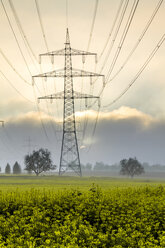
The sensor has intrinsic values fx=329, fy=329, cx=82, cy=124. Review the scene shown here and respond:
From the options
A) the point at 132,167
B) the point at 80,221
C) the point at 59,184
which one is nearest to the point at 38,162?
the point at 132,167

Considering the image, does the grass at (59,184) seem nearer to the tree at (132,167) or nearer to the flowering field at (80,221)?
the flowering field at (80,221)

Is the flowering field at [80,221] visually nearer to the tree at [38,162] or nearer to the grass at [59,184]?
the grass at [59,184]

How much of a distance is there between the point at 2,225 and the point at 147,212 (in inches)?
211

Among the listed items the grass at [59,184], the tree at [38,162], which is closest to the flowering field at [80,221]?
the grass at [59,184]

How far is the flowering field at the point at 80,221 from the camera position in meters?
9.38

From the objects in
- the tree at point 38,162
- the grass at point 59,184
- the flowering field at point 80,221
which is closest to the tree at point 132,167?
the tree at point 38,162

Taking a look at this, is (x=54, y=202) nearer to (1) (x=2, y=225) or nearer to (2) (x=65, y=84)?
(1) (x=2, y=225)

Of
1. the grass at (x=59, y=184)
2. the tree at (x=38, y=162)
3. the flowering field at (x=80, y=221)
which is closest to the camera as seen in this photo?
the flowering field at (x=80, y=221)

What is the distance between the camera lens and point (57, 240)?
29.8 ft

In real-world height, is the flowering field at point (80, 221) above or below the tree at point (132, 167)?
below

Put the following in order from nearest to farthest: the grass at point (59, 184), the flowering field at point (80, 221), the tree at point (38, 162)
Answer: the flowering field at point (80, 221) → the grass at point (59, 184) → the tree at point (38, 162)

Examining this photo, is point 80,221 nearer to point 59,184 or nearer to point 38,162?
point 59,184

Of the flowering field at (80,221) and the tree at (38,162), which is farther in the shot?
the tree at (38,162)

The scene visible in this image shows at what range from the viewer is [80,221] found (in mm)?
11234
